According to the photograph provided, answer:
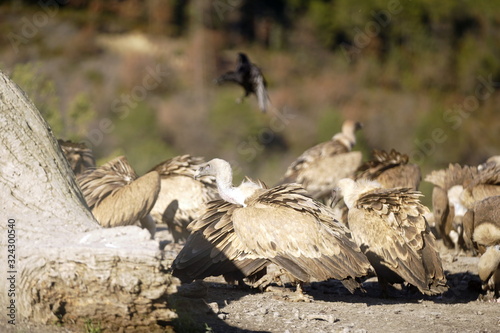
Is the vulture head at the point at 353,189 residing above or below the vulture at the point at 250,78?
below

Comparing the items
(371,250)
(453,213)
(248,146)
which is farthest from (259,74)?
(248,146)

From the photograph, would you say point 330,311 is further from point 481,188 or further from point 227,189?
point 481,188

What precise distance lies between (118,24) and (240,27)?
5.26 metres

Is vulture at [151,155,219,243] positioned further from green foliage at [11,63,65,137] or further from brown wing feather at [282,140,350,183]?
green foliage at [11,63,65,137]

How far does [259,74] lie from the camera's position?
11.1 m

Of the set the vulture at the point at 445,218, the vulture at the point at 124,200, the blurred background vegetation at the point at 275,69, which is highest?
the blurred background vegetation at the point at 275,69

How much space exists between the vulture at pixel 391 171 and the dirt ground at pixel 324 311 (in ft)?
8.97

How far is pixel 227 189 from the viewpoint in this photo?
7.79 metres

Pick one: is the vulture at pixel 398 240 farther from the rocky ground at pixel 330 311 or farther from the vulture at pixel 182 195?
the vulture at pixel 182 195

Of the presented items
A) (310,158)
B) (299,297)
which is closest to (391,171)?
(310,158)

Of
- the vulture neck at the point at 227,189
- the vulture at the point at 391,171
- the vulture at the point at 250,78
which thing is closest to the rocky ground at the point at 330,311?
the vulture neck at the point at 227,189

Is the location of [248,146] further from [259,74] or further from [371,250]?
[371,250]

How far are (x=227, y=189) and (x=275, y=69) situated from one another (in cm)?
2514

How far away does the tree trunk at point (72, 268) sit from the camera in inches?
197
